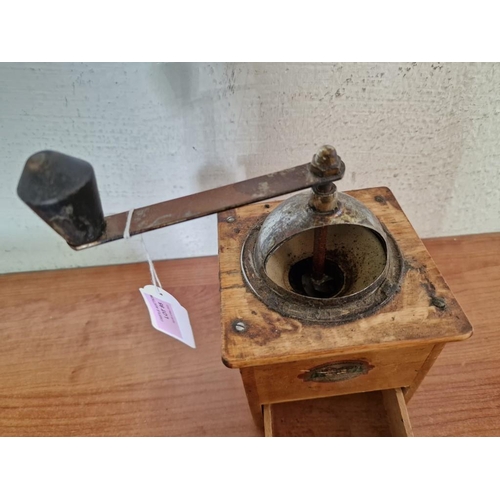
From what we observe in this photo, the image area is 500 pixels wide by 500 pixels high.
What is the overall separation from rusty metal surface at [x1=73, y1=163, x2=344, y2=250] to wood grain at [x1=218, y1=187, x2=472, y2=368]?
0.51 ft

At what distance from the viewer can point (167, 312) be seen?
78 cm

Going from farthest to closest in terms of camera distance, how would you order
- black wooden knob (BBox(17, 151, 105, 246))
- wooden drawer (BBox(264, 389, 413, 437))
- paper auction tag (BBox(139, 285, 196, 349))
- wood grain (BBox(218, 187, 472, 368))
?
wooden drawer (BBox(264, 389, 413, 437)) → paper auction tag (BBox(139, 285, 196, 349)) → wood grain (BBox(218, 187, 472, 368)) → black wooden knob (BBox(17, 151, 105, 246))

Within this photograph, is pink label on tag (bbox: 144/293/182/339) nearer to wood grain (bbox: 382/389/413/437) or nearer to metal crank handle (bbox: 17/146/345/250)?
metal crank handle (bbox: 17/146/345/250)

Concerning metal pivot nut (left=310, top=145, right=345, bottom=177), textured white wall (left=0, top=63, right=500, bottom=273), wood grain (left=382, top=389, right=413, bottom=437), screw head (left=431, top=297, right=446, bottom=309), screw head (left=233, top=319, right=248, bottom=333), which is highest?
metal pivot nut (left=310, top=145, right=345, bottom=177)

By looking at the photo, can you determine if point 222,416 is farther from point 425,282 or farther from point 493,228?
point 493,228

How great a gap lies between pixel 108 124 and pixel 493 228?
0.94 metres

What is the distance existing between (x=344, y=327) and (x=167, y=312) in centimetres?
31

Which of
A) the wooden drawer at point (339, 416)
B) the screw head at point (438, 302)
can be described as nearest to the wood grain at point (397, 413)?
the wooden drawer at point (339, 416)

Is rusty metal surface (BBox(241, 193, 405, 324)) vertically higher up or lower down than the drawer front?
higher up

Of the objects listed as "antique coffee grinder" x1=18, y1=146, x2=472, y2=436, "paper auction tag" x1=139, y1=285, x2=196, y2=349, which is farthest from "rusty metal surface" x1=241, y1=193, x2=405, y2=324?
"paper auction tag" x1=139, y1=285, x2=196, y2=349

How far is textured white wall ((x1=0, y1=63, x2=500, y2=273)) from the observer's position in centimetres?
81

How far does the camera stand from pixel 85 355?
983 millimetres

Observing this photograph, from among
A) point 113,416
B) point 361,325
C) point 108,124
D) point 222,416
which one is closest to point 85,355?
point 113,416

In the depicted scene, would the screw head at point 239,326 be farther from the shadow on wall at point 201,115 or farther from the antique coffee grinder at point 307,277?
the shadow on wall at point 201,115
